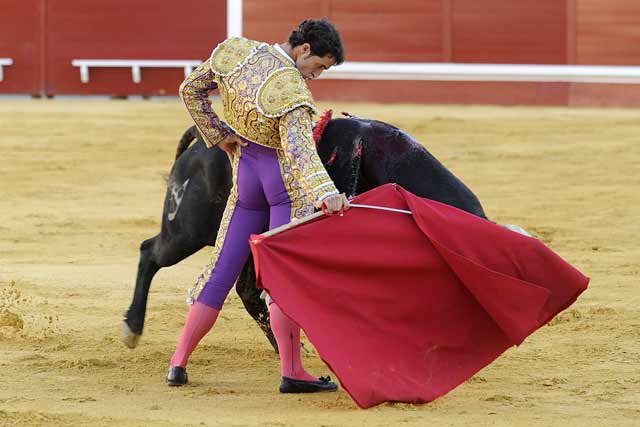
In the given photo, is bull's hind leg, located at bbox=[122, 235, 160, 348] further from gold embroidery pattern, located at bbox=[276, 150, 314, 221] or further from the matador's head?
the matador's head

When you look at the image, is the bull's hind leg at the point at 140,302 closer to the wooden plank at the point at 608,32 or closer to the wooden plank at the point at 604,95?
the wooden plank at the point at 604,95

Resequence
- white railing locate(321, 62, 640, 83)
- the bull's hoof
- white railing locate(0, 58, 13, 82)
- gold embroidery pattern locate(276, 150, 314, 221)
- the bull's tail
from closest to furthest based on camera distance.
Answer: gold embroidery pattern locate(276, 150, 314, 221)
the bull's hoof
the bull's tail
white railing locate(321, 62, 640, 83)
white railing locate(0, 58, 13, 82)

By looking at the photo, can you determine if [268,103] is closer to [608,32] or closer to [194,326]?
[194,326]

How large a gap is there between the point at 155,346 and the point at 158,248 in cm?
33

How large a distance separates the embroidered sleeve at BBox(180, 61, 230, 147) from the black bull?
501 millimetres

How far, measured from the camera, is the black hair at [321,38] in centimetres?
334

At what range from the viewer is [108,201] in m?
7.63

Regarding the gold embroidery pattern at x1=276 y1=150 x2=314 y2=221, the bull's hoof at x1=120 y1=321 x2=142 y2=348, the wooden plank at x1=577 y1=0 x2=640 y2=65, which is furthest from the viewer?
the wooden plank at x1=577 y1=0 x2=640 y2=65

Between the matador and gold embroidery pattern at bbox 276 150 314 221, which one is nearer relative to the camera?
the matador

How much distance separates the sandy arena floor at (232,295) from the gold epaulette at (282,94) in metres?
0.78

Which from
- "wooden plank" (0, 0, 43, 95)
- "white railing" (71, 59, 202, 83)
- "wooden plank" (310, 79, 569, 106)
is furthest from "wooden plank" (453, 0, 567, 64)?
"wooden plank" (0, 0, 43, 95)

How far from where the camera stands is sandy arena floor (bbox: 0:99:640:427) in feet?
11.0

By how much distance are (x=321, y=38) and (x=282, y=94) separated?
180 mm

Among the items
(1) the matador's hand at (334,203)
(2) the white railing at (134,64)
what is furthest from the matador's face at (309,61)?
(2) the white railing at (134,64)
